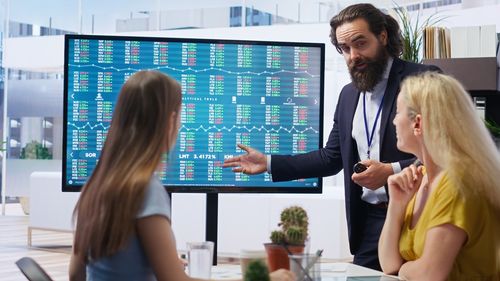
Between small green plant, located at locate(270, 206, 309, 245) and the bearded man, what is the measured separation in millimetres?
1079

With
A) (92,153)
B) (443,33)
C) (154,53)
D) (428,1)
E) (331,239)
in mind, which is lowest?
(331,239)

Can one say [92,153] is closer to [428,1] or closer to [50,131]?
[428,1]

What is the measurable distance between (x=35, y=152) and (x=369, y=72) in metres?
11.0

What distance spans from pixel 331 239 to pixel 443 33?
3.23 m

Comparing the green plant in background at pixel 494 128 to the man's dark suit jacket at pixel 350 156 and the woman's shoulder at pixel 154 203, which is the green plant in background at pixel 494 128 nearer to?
the man's dark suit jacket at pixel 350 156

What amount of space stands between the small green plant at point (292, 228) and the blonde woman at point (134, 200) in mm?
103

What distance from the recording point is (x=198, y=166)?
3.07 metres

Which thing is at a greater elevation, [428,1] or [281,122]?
[428,1]

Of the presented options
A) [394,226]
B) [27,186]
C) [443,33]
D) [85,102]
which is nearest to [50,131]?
[27,186]

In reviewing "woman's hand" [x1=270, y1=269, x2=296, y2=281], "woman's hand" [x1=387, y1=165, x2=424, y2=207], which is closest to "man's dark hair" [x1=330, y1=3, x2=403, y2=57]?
"woman's hand" [x1=387, y1=165, x2=424, y2=207]

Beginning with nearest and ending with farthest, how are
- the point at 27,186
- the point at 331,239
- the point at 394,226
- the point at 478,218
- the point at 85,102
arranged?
the point at 478,218
the point at 394,226
the point at 85,102
the point at 331,239
the point at 27,186

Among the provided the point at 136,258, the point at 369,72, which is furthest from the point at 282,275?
the point at 369,72

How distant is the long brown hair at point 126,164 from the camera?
1.75m

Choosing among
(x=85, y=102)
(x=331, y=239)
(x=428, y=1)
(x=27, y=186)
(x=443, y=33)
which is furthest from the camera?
(x=27, y=186)
